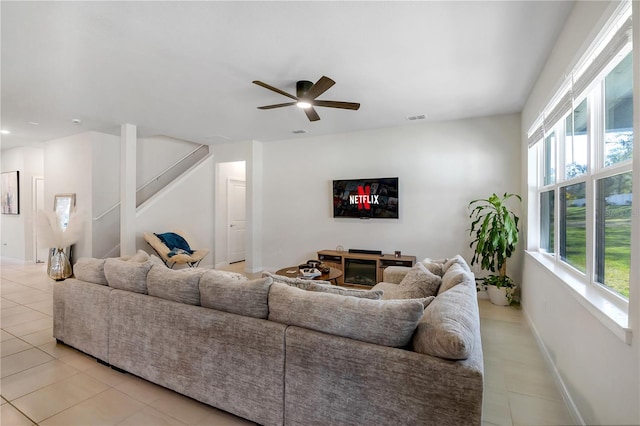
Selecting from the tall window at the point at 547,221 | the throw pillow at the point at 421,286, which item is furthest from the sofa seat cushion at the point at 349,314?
the tall window at the point at 547,221

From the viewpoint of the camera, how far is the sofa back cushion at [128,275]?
240 cm

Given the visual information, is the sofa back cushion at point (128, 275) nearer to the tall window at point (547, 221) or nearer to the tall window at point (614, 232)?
the tall window at point (614, 232)

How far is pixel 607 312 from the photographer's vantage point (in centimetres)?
153

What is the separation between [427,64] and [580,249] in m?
2.04

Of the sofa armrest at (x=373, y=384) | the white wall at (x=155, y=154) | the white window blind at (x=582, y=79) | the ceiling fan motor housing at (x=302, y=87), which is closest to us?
the sofa armrest at (x=373, y=384)

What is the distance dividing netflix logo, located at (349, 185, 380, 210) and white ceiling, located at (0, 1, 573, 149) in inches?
50.8

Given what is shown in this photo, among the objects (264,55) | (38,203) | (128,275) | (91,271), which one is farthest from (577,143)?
(38,203)

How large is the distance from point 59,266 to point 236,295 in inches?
211

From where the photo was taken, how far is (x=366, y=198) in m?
5.25

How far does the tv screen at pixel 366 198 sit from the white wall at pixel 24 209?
676 cm

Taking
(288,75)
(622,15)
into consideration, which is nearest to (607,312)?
(622,15)

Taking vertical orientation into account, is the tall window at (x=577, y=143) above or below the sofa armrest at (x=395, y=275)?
above

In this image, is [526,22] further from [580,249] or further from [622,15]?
[580,249]

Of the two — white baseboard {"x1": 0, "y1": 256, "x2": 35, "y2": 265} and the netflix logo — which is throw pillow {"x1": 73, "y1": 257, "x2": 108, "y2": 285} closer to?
the netflix logo
